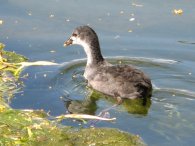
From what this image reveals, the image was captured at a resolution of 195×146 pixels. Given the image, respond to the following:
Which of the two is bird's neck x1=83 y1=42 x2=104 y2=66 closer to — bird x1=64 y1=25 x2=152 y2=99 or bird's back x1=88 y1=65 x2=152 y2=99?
bird x1=64 y1=25 x2=152 y2=99

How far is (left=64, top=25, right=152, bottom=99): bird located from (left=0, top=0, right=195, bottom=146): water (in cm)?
18

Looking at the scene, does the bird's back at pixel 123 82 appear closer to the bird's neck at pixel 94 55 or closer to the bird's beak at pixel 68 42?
the bird's neck at pixel 94 55

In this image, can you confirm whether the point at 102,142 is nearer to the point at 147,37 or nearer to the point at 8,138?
the point at 8,138

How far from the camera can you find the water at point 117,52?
8617 mm

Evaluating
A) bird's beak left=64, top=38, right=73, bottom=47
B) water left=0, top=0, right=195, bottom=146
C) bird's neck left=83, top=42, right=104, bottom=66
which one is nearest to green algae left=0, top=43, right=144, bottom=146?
water left=0, top=0, right=195, bottom=146

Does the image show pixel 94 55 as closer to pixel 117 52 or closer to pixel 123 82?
pixel 117 52

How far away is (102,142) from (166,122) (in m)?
1.18

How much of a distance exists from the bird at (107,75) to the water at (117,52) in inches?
7.2

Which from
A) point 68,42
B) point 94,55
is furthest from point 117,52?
point 68,42

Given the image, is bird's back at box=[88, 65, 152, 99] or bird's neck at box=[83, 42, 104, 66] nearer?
bird's back at box=[88, 65, 152, 99]

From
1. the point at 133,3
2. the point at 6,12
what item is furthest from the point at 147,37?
the point at 6,12

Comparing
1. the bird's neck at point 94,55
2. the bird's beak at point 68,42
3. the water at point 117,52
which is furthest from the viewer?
the bird's beak at point 68,42

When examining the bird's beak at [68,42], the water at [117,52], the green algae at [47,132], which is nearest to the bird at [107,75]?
the bird's beak at [68,42]

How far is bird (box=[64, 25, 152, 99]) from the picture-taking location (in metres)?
9.23
